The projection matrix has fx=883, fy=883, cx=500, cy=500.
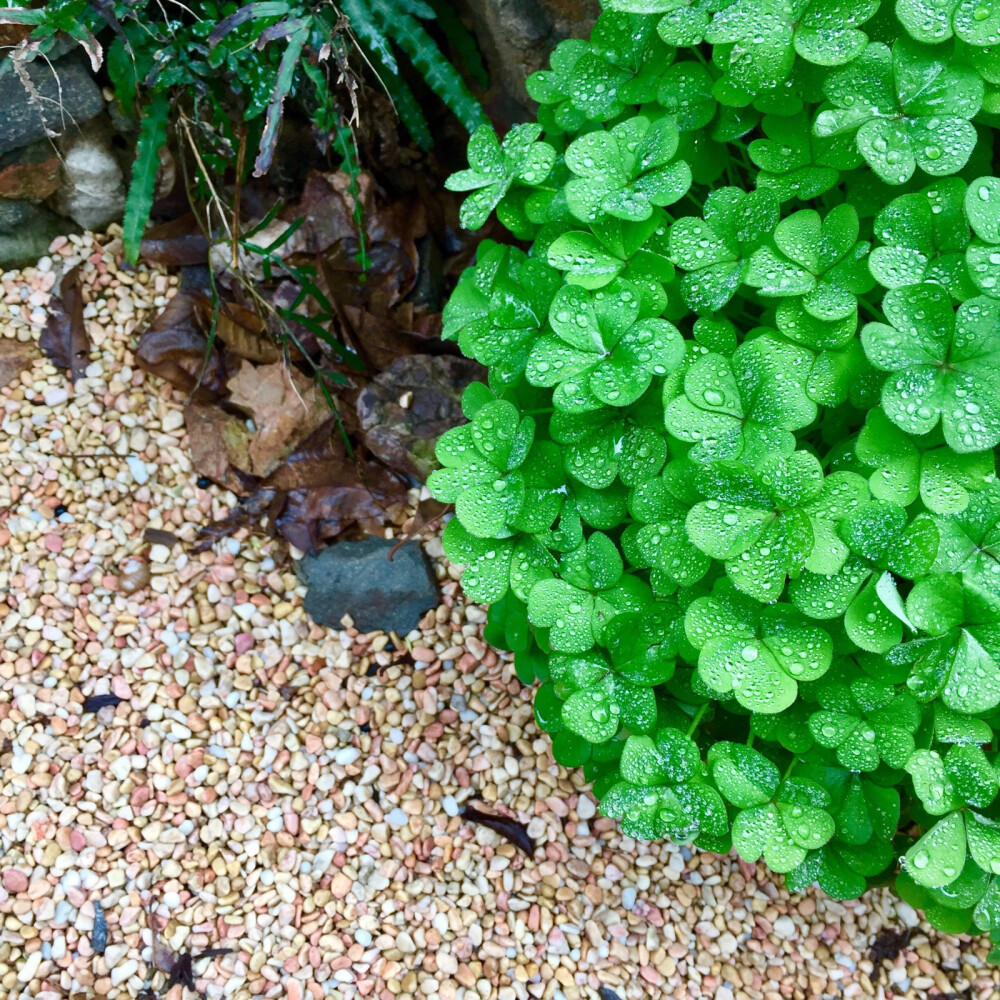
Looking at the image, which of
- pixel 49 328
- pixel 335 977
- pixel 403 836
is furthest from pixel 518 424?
pixel 49 328

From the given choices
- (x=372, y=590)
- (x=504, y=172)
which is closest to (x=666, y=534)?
(x=504, y=172)

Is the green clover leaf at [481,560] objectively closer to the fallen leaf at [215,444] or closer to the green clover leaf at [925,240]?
the green clover leaf at [925,240]

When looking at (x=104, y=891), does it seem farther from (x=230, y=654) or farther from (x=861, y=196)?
(x=861, y=196)

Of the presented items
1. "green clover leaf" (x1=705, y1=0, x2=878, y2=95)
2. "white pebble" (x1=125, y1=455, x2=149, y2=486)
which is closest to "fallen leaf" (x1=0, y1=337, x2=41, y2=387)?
"white pebble" (x1=125, y1=455, x2=149, y2=486)

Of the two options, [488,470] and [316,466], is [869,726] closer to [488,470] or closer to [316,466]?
[488,470]

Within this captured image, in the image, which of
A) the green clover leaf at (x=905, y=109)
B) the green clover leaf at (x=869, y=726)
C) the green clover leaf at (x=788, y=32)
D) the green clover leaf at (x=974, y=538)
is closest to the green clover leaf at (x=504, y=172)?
the green clover leaf at (x=788, y=32)

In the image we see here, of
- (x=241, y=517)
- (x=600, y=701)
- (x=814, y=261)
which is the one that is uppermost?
(x=814, y=261)

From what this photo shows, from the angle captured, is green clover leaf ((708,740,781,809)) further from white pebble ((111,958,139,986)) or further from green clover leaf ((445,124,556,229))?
white pebble ((111,958,139,986))
